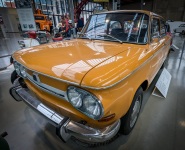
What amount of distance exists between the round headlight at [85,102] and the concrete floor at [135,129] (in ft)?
2.66

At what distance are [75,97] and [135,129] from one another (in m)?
1.22

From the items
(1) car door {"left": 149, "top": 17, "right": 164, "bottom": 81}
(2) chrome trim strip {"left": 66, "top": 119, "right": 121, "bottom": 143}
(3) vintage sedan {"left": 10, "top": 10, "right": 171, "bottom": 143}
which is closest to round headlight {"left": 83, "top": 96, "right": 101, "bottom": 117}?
(3) vintage sedan {"left": 10, "top": 10, "right": 171, "bottom": 143}

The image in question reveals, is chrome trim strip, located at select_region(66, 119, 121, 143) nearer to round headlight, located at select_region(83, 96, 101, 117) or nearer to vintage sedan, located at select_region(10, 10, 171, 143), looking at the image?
vintage sedan, located at select_region(10, 10, 171, 143)

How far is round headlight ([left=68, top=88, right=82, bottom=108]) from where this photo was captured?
39.8 inches

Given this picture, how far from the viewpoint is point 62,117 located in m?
1.18

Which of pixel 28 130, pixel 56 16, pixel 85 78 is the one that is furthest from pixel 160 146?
pixel 56 16

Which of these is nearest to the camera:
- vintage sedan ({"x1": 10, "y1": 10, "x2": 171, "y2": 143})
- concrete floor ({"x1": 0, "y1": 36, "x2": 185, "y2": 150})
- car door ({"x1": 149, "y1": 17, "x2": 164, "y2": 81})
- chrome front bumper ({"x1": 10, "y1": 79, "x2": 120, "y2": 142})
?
vintage sedan ({"x1": 10, "y1": 10, "x2": 171, "y2": 143})

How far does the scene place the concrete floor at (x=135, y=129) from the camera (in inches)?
61.2

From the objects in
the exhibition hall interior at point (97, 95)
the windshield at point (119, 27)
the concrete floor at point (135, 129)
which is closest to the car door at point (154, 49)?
the exhibition hall interior at point (97, 95)

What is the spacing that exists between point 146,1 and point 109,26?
20.6m

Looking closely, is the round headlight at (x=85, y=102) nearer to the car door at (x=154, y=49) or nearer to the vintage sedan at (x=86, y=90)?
the vintage sedan at (x=86, y=90)

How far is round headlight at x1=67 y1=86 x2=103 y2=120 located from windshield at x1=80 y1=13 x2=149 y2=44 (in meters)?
1.15

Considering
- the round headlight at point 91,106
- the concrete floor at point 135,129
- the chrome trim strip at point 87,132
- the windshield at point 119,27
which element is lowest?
the concrete floor at point 135,129

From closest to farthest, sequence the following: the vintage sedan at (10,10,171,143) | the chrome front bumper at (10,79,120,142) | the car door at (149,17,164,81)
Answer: the vintage sedan at (10,10,171,143)
the chrome front bumper at (10,79,120,142)
the car door at (149,17,164,81)
